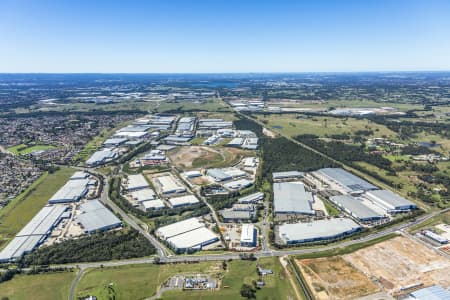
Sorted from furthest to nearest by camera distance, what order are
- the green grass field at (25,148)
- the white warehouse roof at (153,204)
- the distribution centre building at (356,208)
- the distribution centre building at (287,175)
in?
the green grass field at (25,148)
the distribution centre building at (287,175)
the white warehouse roof at (153,204)
the distribution centre building at (356,208)

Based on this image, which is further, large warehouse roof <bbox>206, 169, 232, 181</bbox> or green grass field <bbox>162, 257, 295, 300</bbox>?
large warehouse roof <bbox>206, 169, 232, 181</bbox>

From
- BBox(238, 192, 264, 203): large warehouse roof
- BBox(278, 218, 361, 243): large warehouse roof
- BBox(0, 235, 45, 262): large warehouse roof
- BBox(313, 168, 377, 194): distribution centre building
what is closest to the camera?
BBox(0, 235, 45, 262): large warehouse roof

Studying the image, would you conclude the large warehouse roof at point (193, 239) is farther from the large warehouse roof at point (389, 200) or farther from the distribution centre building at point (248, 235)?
the large warehouse roof at point (389, 200)

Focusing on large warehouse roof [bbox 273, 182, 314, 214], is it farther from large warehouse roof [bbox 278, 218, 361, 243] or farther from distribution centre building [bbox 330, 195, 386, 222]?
distribution centre building [bbox 330, 195, 386, 222]

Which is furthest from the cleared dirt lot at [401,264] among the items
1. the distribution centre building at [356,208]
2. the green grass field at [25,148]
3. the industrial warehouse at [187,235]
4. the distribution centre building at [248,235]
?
the green grass field at [25,148]

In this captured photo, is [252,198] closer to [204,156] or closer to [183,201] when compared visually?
[183,201]

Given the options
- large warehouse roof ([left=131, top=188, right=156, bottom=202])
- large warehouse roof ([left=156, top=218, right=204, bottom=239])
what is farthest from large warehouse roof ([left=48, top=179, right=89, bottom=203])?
large warehouse roof ([left=156, top=218, right=204, bottom=239])

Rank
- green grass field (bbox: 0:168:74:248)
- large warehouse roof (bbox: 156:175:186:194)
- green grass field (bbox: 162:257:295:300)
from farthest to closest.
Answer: large warehouse roof (bbox: 156:175:186:194) → green grass field (bbox: 0:168:74:248) → green grass field (bbox: 162:257:295:300)
